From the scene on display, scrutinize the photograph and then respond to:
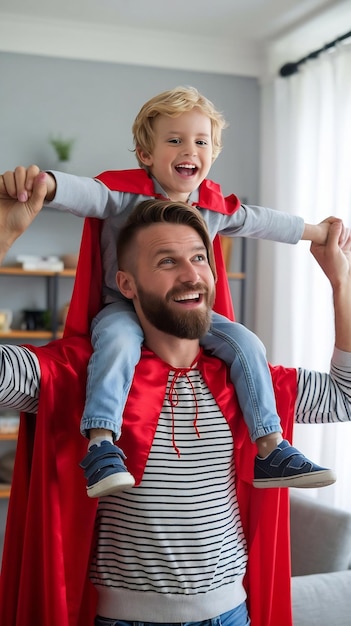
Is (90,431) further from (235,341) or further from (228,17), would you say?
(228,17)

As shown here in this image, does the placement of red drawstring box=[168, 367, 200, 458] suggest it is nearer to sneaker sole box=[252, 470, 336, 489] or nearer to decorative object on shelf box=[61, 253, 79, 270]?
sneaker sole box=[252, 470, 336, 489]

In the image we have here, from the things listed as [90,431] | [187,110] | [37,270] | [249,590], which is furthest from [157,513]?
[37,270]

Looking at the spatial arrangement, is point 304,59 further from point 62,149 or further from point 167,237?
point 167,237

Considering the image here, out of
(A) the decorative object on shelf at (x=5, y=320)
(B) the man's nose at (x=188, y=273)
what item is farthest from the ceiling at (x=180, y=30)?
(B) the man's nose at (x=188, y=273)

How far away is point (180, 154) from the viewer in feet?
5.68

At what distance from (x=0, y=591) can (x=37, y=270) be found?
272 cm

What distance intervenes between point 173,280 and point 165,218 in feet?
0.48

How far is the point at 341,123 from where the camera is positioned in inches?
152

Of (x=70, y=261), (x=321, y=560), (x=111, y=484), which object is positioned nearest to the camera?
(x=111, y=484)

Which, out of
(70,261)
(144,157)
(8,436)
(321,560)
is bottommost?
(321,560)

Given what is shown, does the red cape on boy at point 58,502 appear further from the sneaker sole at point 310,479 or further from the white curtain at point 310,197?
the white curtain at point 310,197

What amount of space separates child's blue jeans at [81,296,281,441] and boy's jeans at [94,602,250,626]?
1.12 feet

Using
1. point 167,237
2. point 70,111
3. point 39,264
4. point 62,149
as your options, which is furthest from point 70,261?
point 167,237

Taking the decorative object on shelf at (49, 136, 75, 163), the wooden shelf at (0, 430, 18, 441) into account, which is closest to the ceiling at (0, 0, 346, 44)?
the decorative object on shelf at (49, 136, 75, 163)
